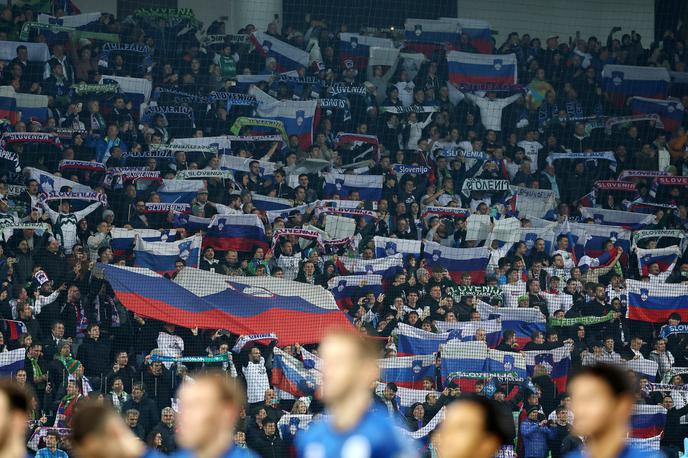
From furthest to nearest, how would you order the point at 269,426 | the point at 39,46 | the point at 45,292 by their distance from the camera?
the point at 39,46, the point at 45,292, the point at 269,426

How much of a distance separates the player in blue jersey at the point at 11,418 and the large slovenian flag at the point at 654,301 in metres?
11.1

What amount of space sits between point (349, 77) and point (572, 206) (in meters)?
3.81

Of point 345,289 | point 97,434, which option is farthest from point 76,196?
point 97,434

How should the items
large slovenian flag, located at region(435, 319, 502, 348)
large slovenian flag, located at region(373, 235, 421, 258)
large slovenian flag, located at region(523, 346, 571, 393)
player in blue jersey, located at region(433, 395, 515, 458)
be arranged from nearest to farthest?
player in blue jersey, located at region(433, 395, 515, 458), large slovenian flag, located at region(523, 346, 571, 393), large slovenian flag, located at region(435, 319, 502, 348), large slovenian flag, located at region(373, 235, 421, 258)

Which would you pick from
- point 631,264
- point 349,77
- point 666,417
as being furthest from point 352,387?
point 349,77

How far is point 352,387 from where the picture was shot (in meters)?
3.37

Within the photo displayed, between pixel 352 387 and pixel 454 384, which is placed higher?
pixel 352 387

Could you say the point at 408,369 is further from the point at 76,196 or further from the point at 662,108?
the point at 662,108

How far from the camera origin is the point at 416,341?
12562mm

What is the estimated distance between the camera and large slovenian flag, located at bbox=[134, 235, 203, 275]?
13.2m

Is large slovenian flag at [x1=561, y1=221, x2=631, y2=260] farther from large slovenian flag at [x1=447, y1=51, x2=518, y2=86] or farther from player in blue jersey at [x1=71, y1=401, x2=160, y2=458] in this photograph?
player in blue jersey at [x1=71, y1=401, x2=160, y2=458]

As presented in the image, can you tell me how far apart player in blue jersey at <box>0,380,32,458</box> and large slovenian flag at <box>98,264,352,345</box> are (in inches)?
343

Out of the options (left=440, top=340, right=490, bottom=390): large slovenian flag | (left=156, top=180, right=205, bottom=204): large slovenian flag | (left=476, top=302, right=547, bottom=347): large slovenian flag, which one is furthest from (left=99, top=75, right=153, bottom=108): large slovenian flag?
(left=440, top=340, right=490, bottom=390): large slovenian flag

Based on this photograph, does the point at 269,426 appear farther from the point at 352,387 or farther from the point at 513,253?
the point at 352,387
